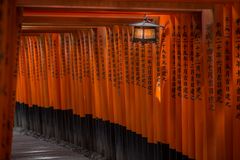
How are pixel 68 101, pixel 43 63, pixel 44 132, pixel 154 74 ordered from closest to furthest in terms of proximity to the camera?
pixel 154 74 → pixel 68 101 → pixel 43 63 → pixel 44 132

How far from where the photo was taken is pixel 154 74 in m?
12.0

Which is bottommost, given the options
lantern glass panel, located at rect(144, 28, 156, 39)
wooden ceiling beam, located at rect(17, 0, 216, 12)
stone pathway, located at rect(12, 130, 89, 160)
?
stone pathway, located at rect(12, 130, 89, 160)

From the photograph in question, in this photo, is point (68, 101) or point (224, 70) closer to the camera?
point (224, 70)

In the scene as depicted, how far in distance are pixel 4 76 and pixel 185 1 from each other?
3957 millimetres

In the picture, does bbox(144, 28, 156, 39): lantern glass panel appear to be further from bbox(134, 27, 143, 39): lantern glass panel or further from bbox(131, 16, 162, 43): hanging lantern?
bbox(134, 27, 143, 39): lantern glass panel

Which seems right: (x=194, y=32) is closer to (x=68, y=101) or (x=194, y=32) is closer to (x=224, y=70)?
(x=224, y=70)

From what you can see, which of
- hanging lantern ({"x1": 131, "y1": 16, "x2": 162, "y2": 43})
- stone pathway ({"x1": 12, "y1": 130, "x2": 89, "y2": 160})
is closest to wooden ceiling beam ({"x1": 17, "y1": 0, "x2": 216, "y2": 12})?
hanging lantern ({"x1": 131, "y1": 16, "x2": 162, "y2": 43})

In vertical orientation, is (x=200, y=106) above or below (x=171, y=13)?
below

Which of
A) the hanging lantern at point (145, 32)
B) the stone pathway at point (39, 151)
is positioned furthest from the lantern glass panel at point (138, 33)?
the stone pathway at point (39, 151)

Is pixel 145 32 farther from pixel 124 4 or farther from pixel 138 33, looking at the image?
pixel 124 4

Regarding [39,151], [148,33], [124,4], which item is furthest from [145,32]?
[39,151]

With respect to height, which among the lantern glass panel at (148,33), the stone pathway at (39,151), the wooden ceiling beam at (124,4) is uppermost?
the wooden ceiling beam at (124,4)

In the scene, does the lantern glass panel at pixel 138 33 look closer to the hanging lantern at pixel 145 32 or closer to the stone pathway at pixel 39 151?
the hanging lantern at pixel 145 32

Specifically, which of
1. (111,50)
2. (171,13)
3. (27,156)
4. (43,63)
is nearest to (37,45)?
(43,63)
